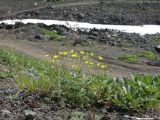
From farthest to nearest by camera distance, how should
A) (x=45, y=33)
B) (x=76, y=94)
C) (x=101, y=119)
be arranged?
(x=45, y=33) < (x=76, y=94) < (x=101, y=119)

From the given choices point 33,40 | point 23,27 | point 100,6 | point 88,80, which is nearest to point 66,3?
point 100,6

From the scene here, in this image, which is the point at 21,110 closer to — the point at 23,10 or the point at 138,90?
the point at 138,90

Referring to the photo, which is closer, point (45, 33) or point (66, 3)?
point (45, 33)

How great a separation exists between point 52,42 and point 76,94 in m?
21.5

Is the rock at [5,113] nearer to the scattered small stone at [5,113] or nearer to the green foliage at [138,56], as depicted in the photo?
the scattered small stone at [5,113]

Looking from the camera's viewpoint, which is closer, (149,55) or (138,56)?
(138,56)

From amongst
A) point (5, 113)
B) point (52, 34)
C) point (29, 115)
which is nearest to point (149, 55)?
point (52, 34)

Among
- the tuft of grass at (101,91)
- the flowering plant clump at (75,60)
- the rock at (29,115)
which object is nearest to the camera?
the rock at (29,115)

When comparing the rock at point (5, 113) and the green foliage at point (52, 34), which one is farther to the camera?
the green foliage at point (52, 34)

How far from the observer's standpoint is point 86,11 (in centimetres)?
5041

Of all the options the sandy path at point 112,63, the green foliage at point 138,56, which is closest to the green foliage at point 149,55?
the green foliage at point 138,56

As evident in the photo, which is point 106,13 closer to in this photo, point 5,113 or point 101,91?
point 101,91

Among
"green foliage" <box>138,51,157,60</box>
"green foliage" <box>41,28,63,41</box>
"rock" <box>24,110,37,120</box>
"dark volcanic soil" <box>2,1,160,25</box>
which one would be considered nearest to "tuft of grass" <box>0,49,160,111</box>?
"rock" <box>24,110,37,120</box>

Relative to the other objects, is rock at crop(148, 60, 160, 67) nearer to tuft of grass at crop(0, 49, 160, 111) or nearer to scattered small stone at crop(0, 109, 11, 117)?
tuft of grass at crop(0, 49, 160, 111)
